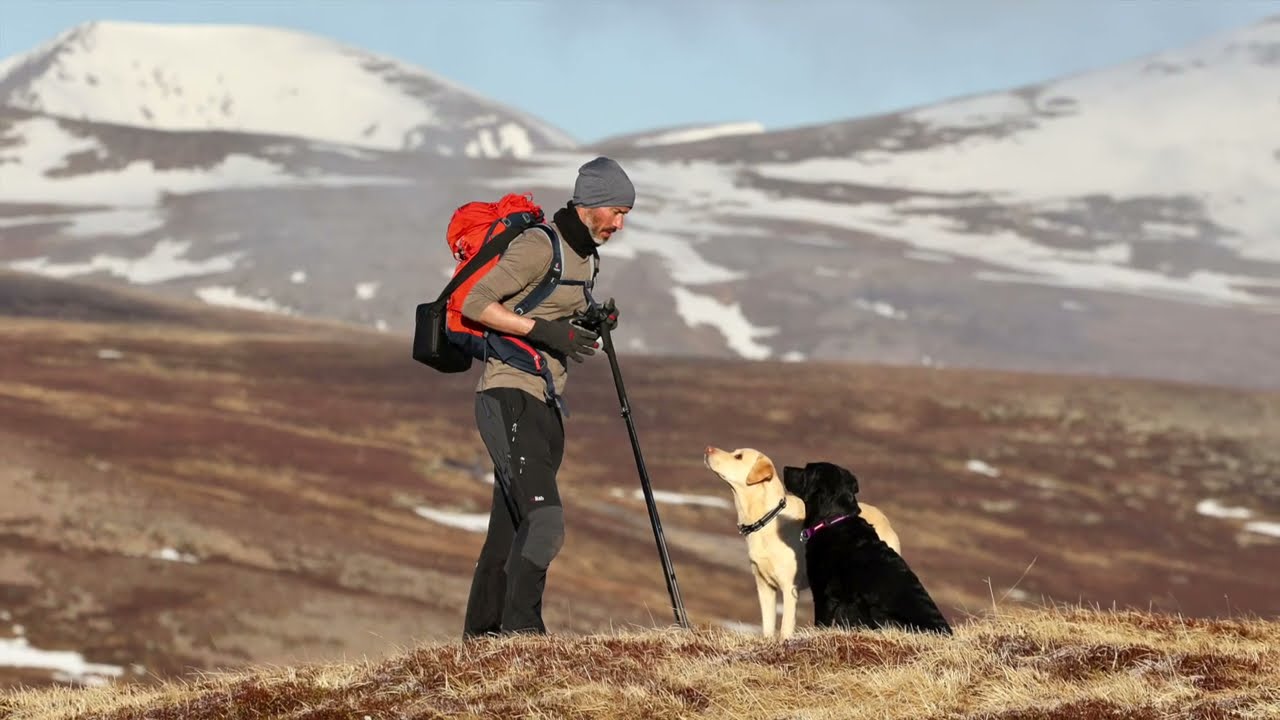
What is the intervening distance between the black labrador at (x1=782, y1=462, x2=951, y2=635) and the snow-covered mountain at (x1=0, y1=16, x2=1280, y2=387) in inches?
4463

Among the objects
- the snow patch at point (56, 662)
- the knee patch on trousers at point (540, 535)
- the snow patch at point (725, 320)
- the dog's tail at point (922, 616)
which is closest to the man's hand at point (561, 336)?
the knee patch on trousers at point (540, 535)

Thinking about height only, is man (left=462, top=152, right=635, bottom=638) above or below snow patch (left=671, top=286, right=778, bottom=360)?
above

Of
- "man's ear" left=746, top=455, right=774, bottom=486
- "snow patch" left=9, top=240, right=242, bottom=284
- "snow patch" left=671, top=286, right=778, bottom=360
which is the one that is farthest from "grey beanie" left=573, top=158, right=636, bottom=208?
"snow patch" left=9, top=240, right=242, bottom=284

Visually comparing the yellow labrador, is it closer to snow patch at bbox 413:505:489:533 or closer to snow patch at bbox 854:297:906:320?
snow patch at bbox 413:505:489:533

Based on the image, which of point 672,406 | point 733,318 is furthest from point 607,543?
point 733,318

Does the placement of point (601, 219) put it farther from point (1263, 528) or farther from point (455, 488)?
point (1263, 528)

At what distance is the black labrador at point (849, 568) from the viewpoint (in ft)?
34.9

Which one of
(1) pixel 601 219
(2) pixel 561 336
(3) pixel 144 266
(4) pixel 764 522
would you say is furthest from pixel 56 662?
(3) pixel 144 266

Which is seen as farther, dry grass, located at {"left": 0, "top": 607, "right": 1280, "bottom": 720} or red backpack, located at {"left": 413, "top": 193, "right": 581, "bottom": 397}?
red backpack, located at {"left": 413, "top": 193, "right": 581, "bottom": 397}

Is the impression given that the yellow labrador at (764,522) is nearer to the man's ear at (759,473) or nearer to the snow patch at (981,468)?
the man's ear at (759,473)

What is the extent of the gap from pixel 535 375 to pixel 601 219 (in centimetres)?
105

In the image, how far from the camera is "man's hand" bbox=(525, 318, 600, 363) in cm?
984

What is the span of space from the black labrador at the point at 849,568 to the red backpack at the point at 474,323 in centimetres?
208

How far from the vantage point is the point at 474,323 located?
10062mm
